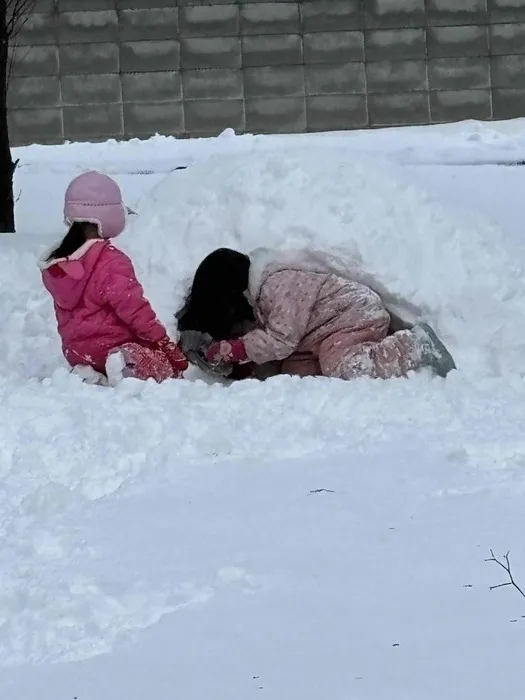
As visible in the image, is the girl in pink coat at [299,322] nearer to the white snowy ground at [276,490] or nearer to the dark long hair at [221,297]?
the dark long hair at [221,297]

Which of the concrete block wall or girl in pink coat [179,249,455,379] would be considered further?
the concrete block wall

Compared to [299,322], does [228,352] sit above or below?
below

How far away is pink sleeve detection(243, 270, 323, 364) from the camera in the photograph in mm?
Answer: 5352

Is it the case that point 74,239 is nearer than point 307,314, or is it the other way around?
point 307,314

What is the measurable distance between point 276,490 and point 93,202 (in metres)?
2.05

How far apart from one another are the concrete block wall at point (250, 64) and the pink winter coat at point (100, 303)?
4.84 meters

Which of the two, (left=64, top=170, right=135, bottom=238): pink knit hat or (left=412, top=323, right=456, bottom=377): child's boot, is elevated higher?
(left=64, top=170, right=135, bottom=238): pink knit hat

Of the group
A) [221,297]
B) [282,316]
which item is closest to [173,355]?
[221,297]

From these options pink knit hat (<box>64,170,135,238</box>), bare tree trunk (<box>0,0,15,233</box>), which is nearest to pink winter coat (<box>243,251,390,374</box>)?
pink knit hat (<box>64,170,135,238</box>)

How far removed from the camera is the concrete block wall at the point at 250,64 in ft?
32.6

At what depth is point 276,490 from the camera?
3867mm

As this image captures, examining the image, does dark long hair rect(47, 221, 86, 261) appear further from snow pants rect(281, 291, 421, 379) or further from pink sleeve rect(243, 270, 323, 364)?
snow pants rect(281, 291, 421, 379)

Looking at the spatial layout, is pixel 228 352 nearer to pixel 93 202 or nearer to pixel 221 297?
pixel 221 297

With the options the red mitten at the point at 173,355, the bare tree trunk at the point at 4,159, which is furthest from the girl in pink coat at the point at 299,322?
the bare tree trunk at the point at 4,159
